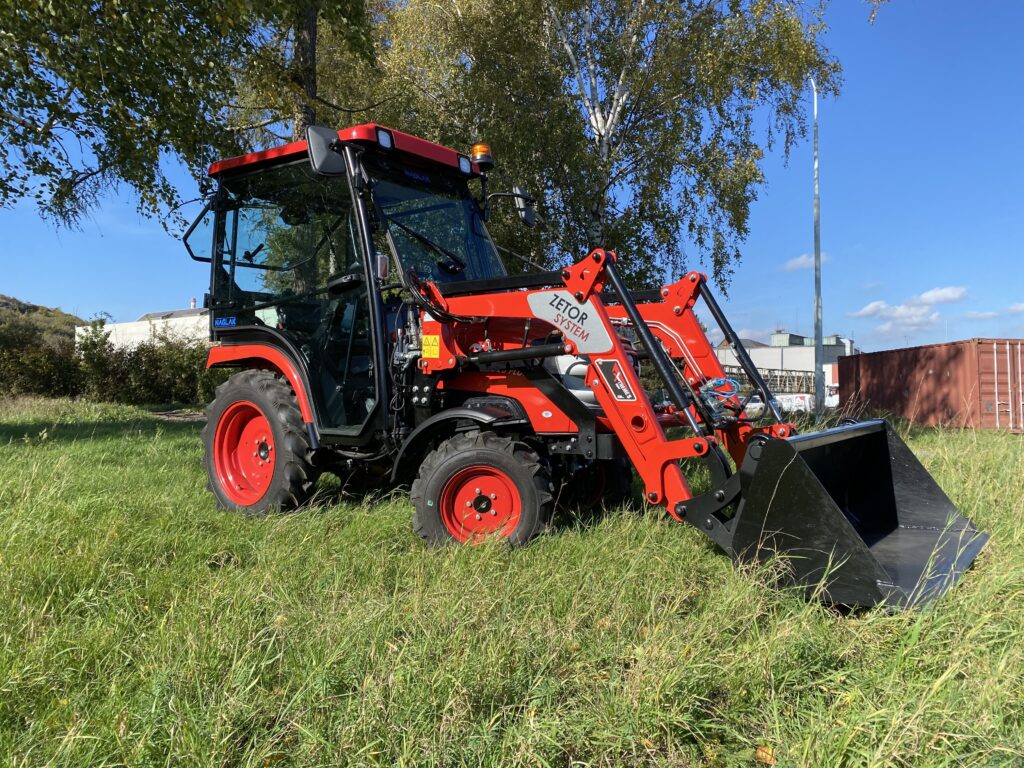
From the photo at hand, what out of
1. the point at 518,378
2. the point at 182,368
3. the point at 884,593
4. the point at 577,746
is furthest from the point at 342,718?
the point at 182,368

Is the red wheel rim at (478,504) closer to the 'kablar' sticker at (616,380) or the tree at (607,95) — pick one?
the 'kablar' sticker at (616,380)

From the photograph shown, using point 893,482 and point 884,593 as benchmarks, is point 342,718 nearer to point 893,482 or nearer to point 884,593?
point 884,593

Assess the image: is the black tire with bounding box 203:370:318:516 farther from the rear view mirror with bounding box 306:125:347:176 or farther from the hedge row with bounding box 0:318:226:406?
the hedge row with bounding box 0:318:226:406

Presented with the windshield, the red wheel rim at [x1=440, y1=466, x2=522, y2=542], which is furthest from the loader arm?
the red wheel rim at [x1=440, y1=466, x2=522, y2=542]

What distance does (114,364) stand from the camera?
1856 centimetres

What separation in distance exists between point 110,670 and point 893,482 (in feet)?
13.4

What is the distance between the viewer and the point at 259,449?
5262 millimetres

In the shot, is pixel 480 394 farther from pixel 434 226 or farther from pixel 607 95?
pixel 607 95

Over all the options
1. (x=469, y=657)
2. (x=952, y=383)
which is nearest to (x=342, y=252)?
(x=469, y=657)

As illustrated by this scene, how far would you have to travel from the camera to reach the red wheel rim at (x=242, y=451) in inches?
206

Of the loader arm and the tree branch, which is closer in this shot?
the loader arm

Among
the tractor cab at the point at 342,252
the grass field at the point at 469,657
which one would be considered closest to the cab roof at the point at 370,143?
the tractor cab at the point at 342,252

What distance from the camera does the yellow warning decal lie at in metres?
4.38

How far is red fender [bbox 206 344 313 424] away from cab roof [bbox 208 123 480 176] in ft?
4.31
